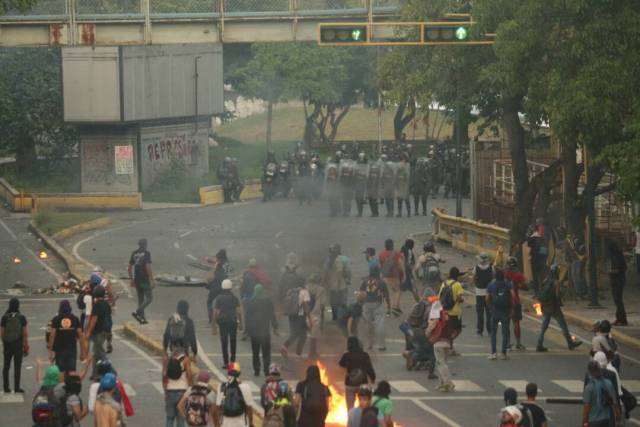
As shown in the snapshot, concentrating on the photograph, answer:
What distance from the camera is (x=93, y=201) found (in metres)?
56.8

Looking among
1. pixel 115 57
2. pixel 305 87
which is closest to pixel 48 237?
pixel 115 57

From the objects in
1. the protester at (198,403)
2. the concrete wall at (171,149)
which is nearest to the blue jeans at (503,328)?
the protester at (198,403)

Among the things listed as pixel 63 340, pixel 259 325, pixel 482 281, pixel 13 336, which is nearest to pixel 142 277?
pixel 259 325

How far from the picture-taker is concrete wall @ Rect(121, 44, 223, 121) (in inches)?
2295

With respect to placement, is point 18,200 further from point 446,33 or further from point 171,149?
point 446,33

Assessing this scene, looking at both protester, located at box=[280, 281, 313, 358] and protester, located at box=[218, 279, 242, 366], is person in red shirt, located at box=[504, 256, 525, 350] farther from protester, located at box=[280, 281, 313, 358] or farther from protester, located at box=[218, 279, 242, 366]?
protester, located at box=[218, 279, 242, 366]

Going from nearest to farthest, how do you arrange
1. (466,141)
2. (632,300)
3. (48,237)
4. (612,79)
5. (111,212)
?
1. (612,79)
2. (632,300)
3. (48,237)
4. (111,212)
5. (466,141)

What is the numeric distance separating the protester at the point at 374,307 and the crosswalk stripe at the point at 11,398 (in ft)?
20.2

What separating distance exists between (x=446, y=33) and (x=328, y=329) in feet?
25.3

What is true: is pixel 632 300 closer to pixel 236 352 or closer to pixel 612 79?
pixel 612 79

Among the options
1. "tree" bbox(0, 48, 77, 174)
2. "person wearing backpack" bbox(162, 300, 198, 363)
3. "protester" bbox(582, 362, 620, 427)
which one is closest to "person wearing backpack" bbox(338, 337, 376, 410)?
"protester" bbox(582, 362, 620, 427)

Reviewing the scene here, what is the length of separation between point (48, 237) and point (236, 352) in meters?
20.7

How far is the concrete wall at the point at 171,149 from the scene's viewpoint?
198 feet

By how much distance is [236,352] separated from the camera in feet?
87.8
